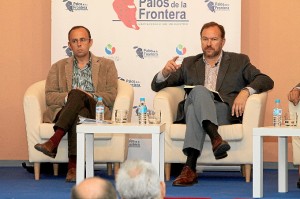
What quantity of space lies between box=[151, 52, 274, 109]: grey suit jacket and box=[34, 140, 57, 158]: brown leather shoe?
46.3 inches

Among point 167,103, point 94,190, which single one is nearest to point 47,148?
point 167,103

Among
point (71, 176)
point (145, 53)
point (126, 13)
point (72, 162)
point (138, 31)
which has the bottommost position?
point (71, 176)

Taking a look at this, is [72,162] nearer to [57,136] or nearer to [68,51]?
[57,136]

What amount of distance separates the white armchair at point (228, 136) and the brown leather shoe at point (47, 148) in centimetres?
97

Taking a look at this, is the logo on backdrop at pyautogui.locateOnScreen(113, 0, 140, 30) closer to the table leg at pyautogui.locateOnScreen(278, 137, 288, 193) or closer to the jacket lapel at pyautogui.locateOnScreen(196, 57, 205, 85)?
the jacket lapel at pyautogui.locateOnScreen(196, 57, 205, 85)

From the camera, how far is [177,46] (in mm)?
6941

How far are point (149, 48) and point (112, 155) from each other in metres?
1.36

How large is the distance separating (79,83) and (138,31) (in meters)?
0.93

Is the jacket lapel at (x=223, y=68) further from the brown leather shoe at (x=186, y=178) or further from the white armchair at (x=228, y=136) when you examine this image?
the brown leather shoe at (x=186, y=178)

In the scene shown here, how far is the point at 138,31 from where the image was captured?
7008 mm

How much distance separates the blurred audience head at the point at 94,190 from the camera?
1.77 meters

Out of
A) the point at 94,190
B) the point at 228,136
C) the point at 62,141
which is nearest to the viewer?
the point at 94,190

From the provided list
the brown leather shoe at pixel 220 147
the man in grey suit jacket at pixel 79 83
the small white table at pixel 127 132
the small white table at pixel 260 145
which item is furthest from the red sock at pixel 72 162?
the small white table at pixel 260 145

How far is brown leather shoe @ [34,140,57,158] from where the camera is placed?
5.65 meters
